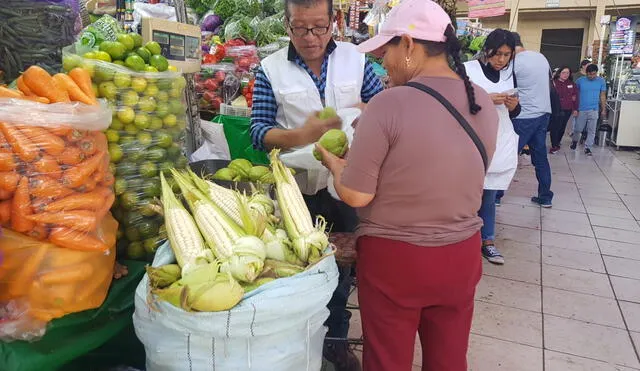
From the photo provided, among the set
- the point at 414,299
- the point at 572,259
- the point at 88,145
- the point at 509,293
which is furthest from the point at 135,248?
the point at 572,259

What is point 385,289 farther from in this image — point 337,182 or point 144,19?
point 144,19

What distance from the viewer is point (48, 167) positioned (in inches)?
55.0

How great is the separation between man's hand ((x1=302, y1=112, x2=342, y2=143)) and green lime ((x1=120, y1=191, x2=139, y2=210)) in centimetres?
82

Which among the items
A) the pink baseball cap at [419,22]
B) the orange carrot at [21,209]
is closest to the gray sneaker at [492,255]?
the pink baseball cap at [419,22]

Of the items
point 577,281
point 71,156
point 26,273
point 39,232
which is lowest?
point 577,281

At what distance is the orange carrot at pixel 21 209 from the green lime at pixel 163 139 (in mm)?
619

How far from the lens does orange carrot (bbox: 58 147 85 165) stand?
4.70ft

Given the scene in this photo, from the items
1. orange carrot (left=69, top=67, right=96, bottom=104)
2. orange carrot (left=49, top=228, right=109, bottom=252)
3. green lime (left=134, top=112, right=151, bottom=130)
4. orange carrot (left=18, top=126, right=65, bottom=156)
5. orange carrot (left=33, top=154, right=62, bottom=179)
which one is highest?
orange carrot (left=69, top=67, right=96, bottom=104)

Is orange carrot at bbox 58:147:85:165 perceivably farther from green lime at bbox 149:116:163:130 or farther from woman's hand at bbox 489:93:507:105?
woman's hand at bbox 489:93:507:105

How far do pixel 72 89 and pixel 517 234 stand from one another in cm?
460

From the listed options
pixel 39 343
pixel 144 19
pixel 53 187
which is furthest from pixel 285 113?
pixel 39 343

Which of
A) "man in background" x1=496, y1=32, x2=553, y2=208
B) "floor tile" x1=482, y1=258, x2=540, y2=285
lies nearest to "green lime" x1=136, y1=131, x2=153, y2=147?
"floor tile" x1=482, y1=258, x2=540, y2=285

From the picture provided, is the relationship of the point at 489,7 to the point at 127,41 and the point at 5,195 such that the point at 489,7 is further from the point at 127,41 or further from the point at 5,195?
the point at 5,195

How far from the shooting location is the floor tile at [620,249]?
4.43 metres
